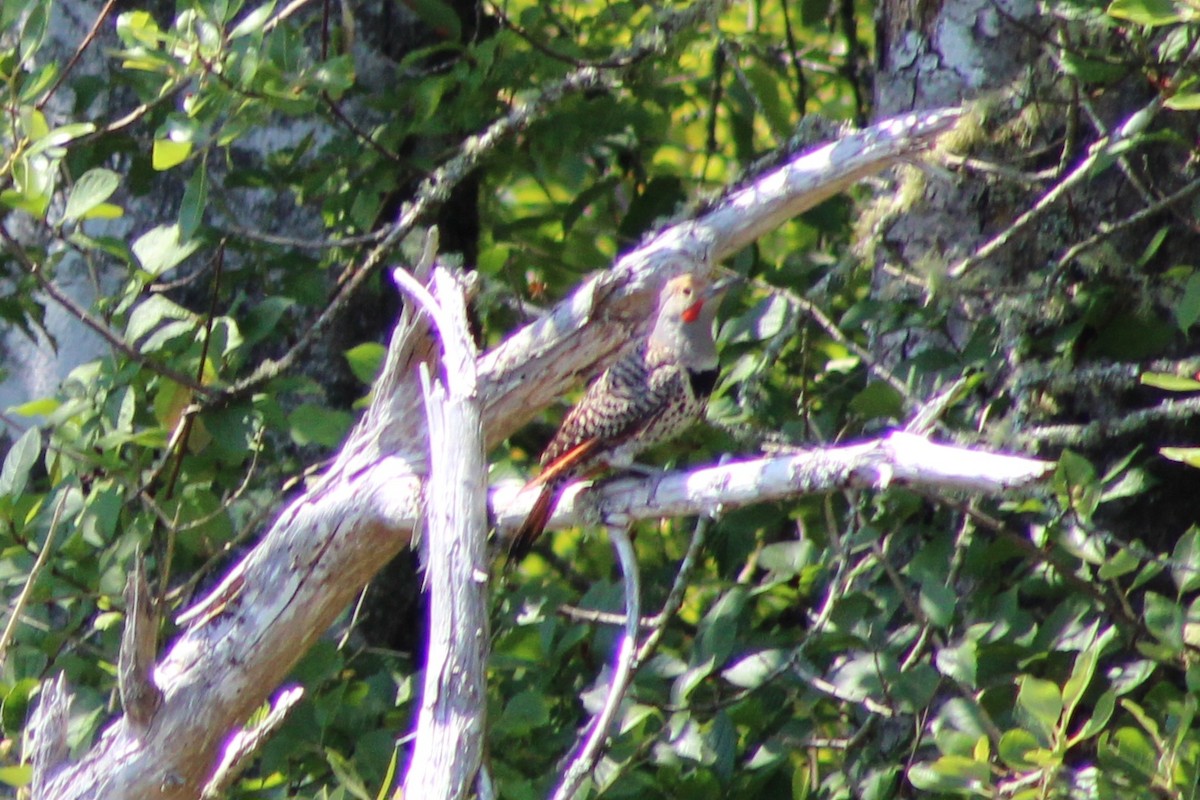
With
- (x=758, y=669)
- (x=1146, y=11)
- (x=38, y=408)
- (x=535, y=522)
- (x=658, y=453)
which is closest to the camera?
(x=1146, y=11)

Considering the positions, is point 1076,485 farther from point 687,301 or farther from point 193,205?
point 193,205

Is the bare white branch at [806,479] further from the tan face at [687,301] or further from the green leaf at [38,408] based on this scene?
the green leaf at [38,408]

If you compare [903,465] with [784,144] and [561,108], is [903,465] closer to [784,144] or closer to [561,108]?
[784,144]

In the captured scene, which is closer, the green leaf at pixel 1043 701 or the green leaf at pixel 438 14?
the green leaf at pixel 1043 701

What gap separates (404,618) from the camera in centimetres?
465

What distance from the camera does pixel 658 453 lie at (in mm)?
4051

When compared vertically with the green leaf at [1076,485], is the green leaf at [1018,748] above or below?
below

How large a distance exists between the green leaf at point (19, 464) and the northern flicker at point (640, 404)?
3.54 ft

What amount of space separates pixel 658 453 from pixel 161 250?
1.50 metres

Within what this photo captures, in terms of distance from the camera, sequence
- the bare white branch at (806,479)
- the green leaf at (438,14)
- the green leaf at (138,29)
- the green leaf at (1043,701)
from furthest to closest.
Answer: the green leaf at (438,14) < the green leaf at (138,29) < the green leaf at (1043,701) < the bare white branch at (806,479)

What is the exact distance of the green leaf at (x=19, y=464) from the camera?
3.01 meters

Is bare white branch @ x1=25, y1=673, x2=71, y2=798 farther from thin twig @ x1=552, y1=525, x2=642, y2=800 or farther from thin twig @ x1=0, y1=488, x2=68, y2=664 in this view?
thin twig @ x1=552, y1=525, x2=642, y2=800

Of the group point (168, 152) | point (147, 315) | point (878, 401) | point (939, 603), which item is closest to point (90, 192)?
point (168, 152)

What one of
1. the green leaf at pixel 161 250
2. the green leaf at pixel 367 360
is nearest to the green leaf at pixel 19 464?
the green leaf at pixel 161 250
